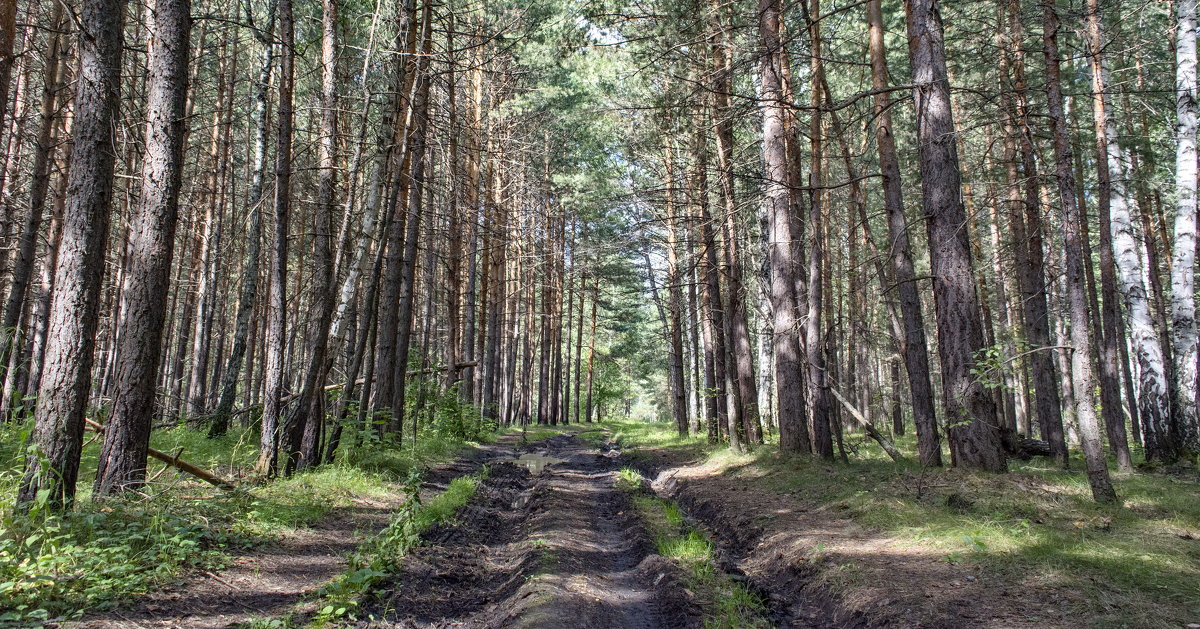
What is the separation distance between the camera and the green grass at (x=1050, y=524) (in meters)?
4.33

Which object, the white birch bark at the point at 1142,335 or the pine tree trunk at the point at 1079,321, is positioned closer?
the pine tree trunk at the point at 1079,321

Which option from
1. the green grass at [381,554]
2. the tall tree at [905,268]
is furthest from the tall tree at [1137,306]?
the green grass at [381,554]

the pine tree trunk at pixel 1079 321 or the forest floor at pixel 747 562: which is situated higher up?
the pine tree trunk at pixel 1079 321

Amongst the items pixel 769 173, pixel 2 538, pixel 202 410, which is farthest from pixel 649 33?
pixel 202 410

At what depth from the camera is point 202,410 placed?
1541 cm

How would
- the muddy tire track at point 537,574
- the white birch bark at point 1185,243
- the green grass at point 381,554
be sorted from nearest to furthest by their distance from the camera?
1. the green grass at point 381,554
2. the muddy tire track at point 537,574
3. the white birch bark at point 1185,243

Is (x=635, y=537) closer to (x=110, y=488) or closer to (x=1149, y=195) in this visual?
(x=110, y=488)

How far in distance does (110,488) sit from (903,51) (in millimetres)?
18528

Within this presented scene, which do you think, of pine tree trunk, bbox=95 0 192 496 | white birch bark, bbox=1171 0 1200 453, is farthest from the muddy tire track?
white birch bark, bbox=1171 0 1200 453

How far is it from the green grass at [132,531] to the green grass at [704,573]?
288 centimetres

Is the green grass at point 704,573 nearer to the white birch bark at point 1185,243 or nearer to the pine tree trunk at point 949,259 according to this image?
the pine tree trunk at point 949,259

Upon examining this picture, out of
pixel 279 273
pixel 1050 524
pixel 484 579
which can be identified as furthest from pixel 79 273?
pixel 1050 524

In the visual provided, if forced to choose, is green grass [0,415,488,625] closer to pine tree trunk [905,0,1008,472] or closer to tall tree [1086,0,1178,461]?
pine tree trunk [905,0,1008,472]

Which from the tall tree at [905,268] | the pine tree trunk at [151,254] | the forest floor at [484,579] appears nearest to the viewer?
Answer: the forest floor at [484,579]
